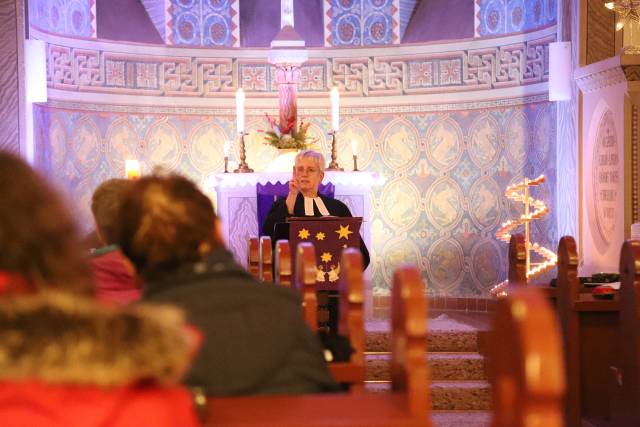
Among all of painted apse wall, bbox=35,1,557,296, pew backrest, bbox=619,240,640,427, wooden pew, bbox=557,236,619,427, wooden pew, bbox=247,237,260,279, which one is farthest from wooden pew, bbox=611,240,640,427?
painted apse wall, bbox=35,1,557,296

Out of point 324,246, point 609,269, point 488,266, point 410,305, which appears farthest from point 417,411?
point 488,266

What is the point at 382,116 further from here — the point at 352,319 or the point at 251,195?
the point at 352,319

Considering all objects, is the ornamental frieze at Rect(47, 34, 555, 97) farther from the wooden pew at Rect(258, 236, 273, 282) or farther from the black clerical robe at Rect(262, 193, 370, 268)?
the wooden pew at Rect(258, 236, 273, 282)

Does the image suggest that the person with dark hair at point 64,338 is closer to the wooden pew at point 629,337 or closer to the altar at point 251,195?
the wooden pew at point 629,337

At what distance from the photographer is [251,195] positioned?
27.8ft

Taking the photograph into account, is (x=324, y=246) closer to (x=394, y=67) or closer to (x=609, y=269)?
(x=609, y=269)

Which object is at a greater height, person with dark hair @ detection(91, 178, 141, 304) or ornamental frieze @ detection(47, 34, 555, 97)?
ornamental frieze @ detection(47, 34, 555, 97)

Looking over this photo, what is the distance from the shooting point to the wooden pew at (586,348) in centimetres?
488

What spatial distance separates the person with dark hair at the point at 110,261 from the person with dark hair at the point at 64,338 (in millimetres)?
1649

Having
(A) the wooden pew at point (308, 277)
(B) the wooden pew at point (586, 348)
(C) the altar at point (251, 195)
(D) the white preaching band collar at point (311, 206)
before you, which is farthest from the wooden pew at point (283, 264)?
(C) the altar at point (251, 195)

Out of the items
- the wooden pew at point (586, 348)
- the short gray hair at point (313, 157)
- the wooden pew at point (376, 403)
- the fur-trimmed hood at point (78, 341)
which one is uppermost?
the short gray hair at point (313, 157)

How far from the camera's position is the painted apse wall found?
9.13 meters

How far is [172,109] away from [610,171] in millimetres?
4100

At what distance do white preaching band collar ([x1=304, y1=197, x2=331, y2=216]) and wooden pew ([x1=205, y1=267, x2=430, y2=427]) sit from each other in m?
3.87
